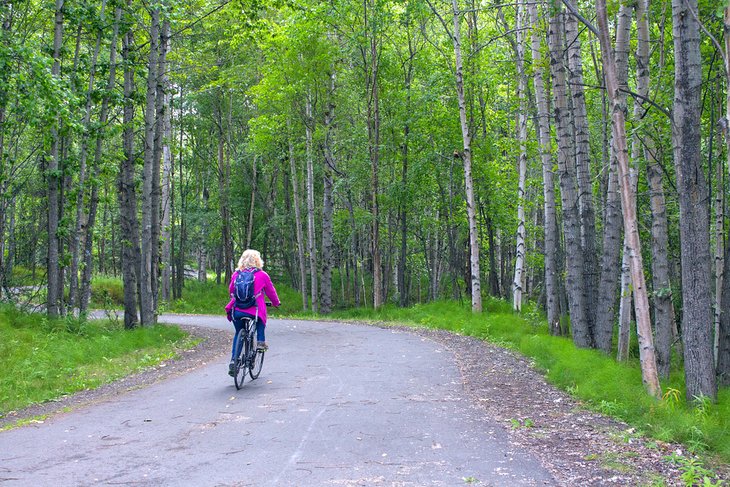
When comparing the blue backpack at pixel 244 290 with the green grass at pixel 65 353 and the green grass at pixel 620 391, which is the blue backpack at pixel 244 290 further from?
the green grass at pixel 620 391

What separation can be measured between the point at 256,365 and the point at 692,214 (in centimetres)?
A: 682

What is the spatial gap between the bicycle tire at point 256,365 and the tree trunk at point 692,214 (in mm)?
6101

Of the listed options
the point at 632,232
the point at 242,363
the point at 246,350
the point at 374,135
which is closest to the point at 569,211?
the point at 632,232

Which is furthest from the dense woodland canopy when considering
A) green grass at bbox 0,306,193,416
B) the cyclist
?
the cyclist

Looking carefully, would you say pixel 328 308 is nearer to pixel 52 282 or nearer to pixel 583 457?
pixel 52 282

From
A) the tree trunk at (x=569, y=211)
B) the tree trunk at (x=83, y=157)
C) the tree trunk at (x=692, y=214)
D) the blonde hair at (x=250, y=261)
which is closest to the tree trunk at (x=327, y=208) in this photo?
the tree trunk at (x=83, y=157)

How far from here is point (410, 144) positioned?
85.8 feet

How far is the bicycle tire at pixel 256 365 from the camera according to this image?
385 inches

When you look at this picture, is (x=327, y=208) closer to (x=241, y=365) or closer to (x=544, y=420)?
(x=241, y=365)

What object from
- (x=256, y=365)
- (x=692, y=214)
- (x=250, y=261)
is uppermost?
(x=692, y=214)

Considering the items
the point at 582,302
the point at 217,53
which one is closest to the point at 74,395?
the point at 582,302

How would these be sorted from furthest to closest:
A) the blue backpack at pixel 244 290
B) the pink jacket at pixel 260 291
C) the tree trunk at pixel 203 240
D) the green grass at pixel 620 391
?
the tree trunk at pixel 203 240, the pink jacket at pixel 260 291, the blue backpack at pixel 244 290, the green grass at pixel 620 391

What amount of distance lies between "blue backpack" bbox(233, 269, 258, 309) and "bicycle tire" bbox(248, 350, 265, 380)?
2.53ft

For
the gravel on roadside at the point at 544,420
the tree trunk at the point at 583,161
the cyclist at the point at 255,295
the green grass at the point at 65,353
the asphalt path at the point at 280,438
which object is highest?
the tree trunk at the point at 583,161
